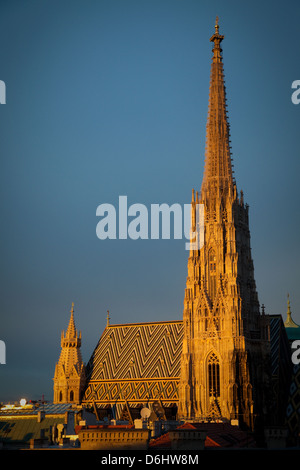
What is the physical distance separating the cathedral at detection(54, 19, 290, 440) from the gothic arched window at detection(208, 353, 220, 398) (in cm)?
10

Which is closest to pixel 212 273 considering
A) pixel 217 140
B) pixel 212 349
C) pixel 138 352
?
pixel 212 349

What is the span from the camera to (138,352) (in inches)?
3839

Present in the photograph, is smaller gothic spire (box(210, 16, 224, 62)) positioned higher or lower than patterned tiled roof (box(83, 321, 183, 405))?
higher

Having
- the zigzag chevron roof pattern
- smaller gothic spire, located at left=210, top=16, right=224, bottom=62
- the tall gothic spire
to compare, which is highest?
smaller gothic spire, located at left=210, top=16, right=224, bottom=62

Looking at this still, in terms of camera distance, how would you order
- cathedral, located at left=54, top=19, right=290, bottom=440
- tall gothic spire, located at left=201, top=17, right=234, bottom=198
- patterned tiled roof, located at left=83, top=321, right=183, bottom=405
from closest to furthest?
cathedral, located at left=54, top=19, right=290, bottom=440 → tall gothic spire, located at left=201, top=17, right=234, bottom=198 → patterned tiled roof, located at left=83, top=321, right=183, bottom=405

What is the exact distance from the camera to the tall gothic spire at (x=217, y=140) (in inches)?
3516

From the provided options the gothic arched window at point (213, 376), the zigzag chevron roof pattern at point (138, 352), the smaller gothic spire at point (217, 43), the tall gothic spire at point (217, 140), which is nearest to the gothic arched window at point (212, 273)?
the gothic arched window at point (213, 376)

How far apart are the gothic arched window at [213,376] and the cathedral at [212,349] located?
10 cm

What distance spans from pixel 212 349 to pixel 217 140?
23.7 meters

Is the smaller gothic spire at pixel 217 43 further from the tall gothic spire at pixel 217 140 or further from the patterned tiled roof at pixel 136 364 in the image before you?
the patterned tiled roof at pixel 136 364

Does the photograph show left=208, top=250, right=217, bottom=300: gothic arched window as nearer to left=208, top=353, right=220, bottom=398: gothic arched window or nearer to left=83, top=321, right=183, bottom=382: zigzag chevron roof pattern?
left=208, top=353, right=220, bottom=398: gothic arched window

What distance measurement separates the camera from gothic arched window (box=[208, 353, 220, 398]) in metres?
81.6

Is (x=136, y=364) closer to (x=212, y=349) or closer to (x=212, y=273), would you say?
(x=212, y=349)

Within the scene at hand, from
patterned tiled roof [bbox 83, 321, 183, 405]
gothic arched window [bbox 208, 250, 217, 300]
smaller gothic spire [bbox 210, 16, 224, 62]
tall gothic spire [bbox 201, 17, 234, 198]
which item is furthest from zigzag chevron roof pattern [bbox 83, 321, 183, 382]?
smaller gothic spire [bbox 210, 16, 224, 62]
